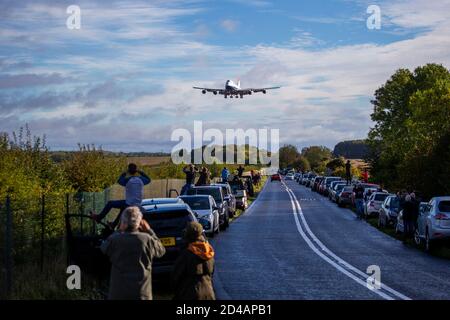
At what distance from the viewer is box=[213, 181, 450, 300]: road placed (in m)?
15.3

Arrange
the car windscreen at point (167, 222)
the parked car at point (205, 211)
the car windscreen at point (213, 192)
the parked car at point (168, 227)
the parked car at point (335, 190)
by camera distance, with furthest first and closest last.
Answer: the parked car at point (335, 190)
the car windscreen at point (213, 192)
the parked car at point (205, 211)
the car windscreen at point (167, 222)
the parked car at point (168, 227)

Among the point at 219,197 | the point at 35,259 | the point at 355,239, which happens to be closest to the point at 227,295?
the point at 35,259

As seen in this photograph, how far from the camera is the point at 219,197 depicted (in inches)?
1382

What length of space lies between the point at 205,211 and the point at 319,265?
30.1 ft

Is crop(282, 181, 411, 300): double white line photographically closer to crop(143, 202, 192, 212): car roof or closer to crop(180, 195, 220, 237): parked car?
crop(180, 195, 220, 237): parked car

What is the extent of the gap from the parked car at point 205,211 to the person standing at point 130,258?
19.2m

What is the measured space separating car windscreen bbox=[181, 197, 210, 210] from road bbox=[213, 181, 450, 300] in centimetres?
130

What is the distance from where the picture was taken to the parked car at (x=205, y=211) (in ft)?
93.6

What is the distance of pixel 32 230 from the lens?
55.5 ft

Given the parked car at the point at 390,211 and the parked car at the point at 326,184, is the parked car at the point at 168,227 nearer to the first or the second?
the parked car at the point at 390,211

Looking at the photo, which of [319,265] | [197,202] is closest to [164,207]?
[319,265]

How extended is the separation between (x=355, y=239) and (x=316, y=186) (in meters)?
54.8

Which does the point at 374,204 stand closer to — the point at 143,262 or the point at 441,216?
the point at 441,216

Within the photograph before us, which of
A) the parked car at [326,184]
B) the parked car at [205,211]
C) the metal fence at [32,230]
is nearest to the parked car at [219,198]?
the parked car at [205,211]
